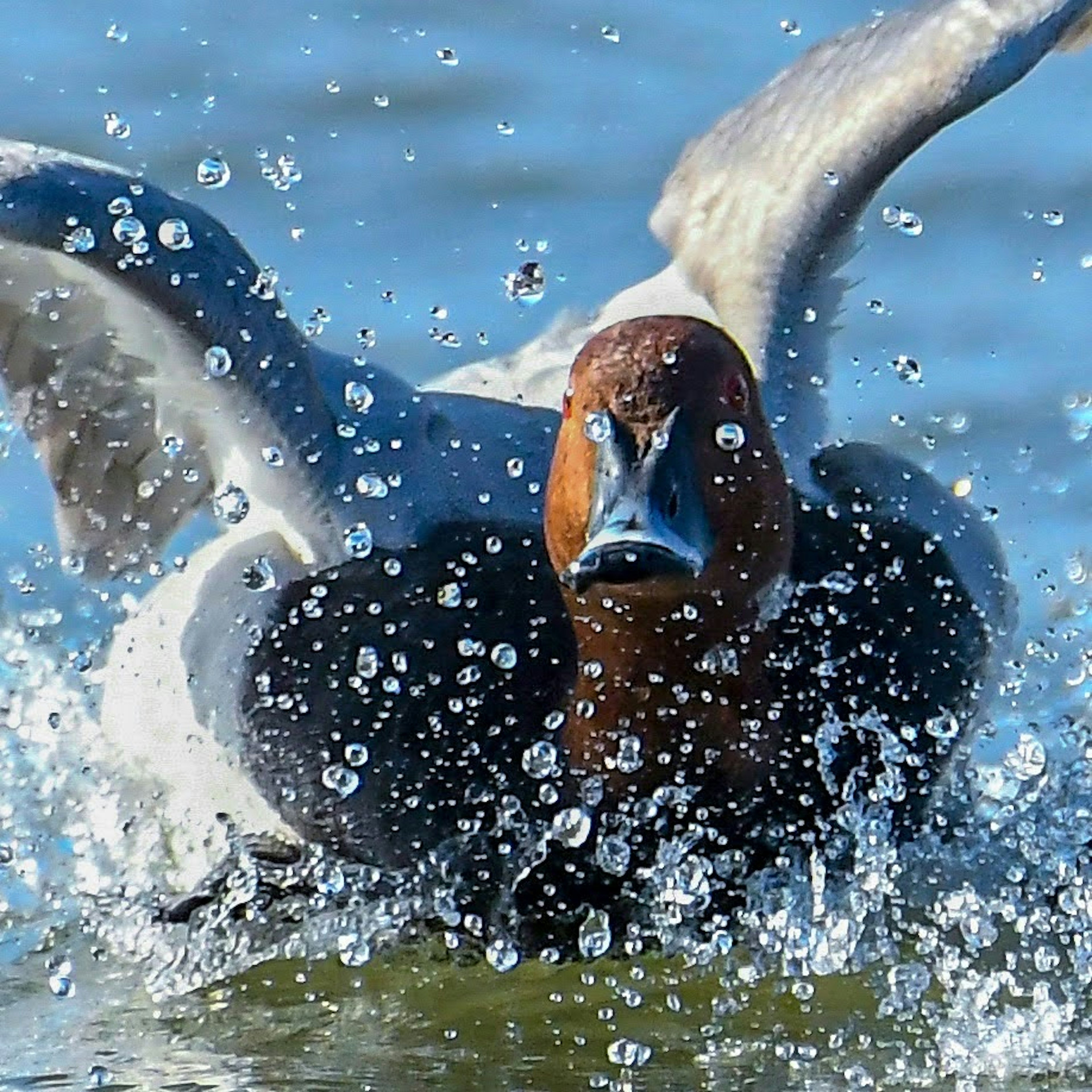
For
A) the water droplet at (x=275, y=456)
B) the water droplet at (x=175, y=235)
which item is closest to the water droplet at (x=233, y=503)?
the water droplet at (x=275, y=456)

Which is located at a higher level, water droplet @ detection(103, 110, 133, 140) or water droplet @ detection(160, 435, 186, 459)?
water droplet @ detection(103, 110, 133, 140)

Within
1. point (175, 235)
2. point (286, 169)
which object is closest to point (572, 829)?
point (175, 235)

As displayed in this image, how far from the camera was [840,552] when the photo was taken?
551 centimetres

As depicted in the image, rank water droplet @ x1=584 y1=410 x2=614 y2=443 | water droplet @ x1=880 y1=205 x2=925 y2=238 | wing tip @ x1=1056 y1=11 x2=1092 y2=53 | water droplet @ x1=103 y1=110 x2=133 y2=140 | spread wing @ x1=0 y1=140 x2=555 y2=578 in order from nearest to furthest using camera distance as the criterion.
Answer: water droplet @ x1=584 y1=410 x2=614 y2=443
spread wing @ x1=0 y1=140 x2=555 y2=578
wing tip @ x1=1056 y1=11 x2=1092 y2=53
water droplet @ x1=880 y1=205 x2=925 y2=238
water droplet @ x1=103 y1=110 x2=133 y2=140

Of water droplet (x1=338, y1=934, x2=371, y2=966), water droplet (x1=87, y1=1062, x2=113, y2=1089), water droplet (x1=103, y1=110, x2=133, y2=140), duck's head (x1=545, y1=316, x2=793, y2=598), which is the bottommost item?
water droplet (x1=87, y1=1062, x2=113, y2=1089)

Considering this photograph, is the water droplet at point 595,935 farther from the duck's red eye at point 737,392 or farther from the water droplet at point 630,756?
the duck's red eye at point 737,392

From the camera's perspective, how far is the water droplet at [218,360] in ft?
18.0

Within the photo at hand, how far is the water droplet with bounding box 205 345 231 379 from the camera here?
216 inches

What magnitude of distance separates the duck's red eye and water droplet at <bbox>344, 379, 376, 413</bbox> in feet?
3.11

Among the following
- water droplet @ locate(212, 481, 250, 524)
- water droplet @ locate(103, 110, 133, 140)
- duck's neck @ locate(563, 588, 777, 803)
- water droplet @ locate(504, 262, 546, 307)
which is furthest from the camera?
water droplet @ locate(103, 110, 133, 140)

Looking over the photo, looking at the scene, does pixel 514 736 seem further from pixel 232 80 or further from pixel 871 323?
pixel 232 80

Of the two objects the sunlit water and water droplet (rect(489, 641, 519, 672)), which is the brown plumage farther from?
the sunlit water

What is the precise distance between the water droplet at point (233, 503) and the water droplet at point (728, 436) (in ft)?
3.61

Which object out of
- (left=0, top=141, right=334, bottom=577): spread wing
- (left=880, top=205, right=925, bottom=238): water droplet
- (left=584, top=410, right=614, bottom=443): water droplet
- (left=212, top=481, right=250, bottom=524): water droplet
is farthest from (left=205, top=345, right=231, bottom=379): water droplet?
(left=880, top=205, right=925, bottom=238): water droplet
